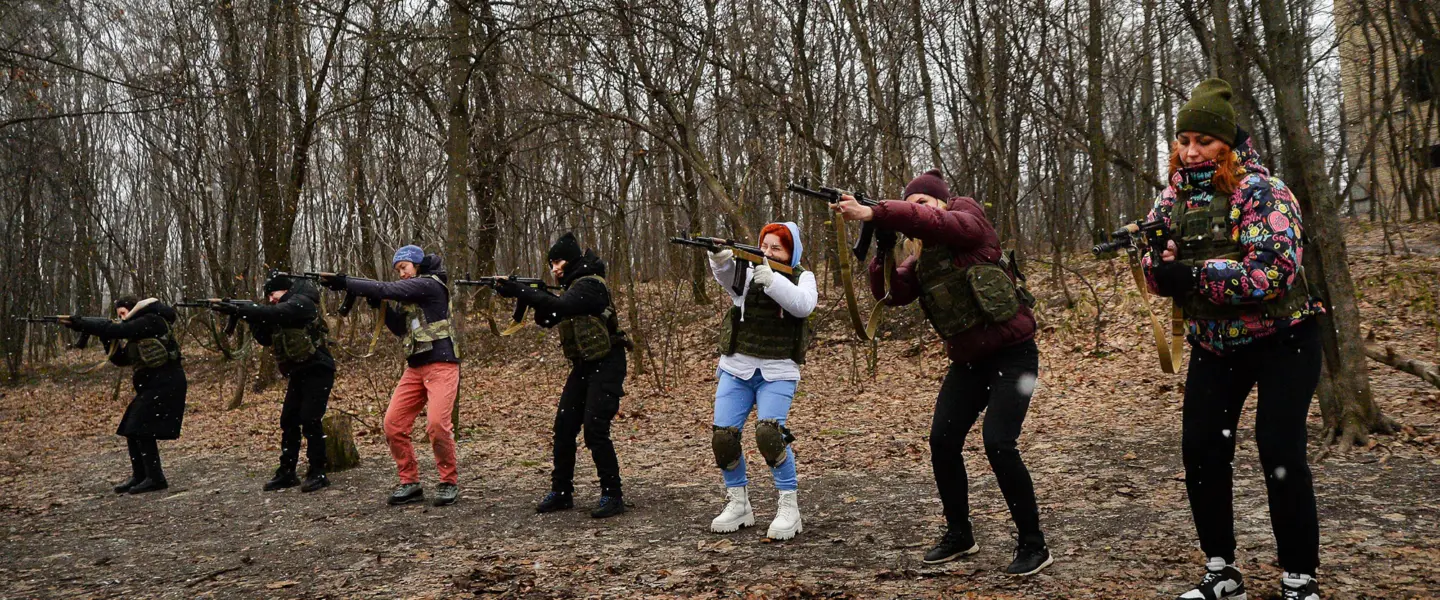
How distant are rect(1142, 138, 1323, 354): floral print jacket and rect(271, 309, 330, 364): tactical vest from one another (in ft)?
20.7

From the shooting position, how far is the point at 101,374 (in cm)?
2177

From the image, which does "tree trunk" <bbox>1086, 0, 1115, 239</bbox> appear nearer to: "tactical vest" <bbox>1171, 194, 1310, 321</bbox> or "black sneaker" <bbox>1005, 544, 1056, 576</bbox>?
"black sneaker" <bbox>1005, 544, 1056, 576</bbox>

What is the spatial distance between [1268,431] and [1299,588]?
1.75ft

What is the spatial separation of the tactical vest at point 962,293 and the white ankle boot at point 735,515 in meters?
1.75

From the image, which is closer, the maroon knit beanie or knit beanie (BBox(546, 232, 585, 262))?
the maroon knit beanie

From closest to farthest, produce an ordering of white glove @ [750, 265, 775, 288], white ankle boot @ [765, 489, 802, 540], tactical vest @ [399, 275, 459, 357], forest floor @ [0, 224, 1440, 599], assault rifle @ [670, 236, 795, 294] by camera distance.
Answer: forest floor @ [0, 224, 1440, 599], white glove @ [750, 265, 775, 288], assault rifle @ [670, 236, 795, 294], white ankle boot @ [765, 489, 802, 540], tactical vest @ [399, 275, 459, 357]

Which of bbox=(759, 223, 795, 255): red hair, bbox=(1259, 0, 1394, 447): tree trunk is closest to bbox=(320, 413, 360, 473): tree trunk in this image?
bbox=(759, 223, 795, 255): red hair

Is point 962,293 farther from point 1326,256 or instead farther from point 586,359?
point 1326,256

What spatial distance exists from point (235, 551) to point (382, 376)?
35.4 ft

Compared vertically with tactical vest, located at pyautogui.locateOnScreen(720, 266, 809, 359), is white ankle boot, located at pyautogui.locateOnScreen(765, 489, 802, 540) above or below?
below

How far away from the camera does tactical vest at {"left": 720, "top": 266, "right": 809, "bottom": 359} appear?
4.81 metres

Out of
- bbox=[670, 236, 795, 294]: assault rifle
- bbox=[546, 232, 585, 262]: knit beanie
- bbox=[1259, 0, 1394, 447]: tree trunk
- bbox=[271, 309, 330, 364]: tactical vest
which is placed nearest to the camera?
bbox=[670, 236, 795, 294]: assault rifle

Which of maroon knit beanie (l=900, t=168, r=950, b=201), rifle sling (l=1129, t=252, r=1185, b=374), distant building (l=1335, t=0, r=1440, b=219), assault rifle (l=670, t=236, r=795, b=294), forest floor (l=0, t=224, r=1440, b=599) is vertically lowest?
forest floor (l=0, t=224, r=1440, b=599)

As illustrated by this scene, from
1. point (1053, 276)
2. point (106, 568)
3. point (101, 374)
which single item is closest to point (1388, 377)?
point (1053, 276)
